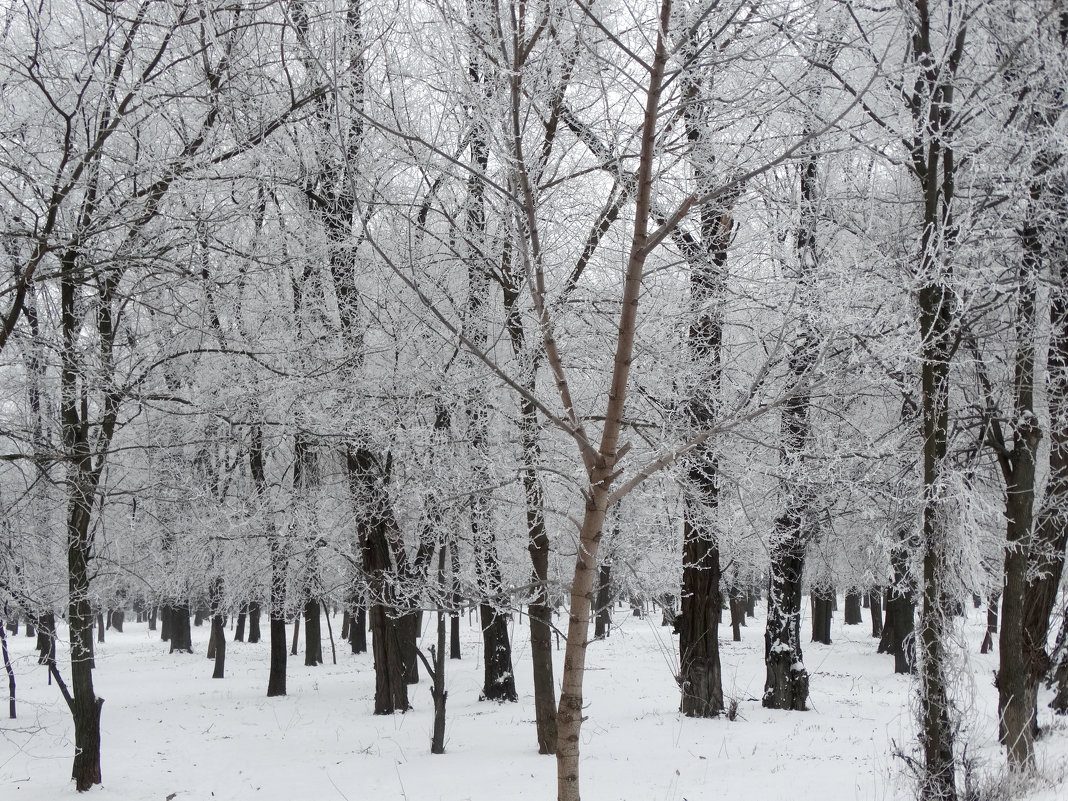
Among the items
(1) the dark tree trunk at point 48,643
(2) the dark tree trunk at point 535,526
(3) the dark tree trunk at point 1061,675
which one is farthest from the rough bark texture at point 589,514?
(3) the dark tree trunk at point 1061,675

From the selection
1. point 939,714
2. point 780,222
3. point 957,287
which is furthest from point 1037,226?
point 939,714

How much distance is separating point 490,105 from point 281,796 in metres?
7.89

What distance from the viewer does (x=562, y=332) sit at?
7613 mm

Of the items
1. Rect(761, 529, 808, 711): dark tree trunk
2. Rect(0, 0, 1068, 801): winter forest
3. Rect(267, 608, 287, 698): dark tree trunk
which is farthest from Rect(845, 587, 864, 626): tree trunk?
Rect(267, 608, 287, 698): dark tree trunk

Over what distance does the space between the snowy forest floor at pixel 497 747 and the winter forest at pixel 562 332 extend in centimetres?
11

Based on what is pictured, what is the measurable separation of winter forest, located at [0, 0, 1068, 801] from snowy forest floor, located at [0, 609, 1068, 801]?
0.11 meters

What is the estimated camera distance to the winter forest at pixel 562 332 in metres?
3.83

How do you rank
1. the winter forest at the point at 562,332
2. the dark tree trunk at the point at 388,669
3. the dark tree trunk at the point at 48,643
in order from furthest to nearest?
the dark tree trunk at the point at 388,669
the dark tree trunk at the point at 48,643
the winter forest at the point at 562,332

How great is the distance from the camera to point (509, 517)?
10.7m

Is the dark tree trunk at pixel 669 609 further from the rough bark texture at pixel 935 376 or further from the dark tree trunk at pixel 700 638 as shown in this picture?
the rough bark texture at pixel 935 376

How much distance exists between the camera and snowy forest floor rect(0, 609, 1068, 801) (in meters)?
7.65

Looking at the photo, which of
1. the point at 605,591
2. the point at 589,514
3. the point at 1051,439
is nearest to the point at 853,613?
the point at 605,591

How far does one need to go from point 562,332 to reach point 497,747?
5777 mm

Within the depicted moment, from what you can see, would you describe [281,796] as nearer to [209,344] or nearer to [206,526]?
[206,526]
